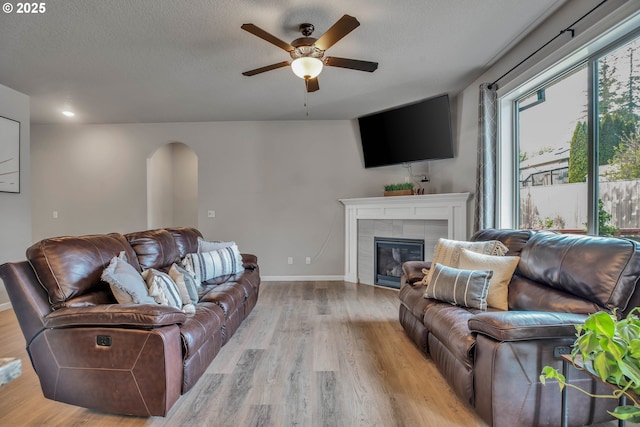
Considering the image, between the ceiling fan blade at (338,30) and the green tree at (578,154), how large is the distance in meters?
1.92

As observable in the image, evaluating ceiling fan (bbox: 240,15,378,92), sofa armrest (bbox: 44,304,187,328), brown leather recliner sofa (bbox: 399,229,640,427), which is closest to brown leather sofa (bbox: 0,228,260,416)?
sofa armrest (bbox: 44,304,187,328)

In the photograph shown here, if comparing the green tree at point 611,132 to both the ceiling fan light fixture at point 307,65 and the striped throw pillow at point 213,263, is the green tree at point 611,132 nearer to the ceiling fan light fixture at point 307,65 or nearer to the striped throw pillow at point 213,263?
the ceiling fan light fixture at point 307,65

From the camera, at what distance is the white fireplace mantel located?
3.93 m

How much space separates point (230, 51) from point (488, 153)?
9.06 ft

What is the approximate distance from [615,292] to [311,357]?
1930mm

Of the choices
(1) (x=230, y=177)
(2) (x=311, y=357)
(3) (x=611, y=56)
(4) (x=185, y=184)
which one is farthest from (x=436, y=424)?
(4) (x=185, y=184)

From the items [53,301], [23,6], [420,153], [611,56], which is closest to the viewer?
[53,301]

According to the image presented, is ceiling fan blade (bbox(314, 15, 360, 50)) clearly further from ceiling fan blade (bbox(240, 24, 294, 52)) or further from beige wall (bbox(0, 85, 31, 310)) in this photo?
beige wall (bbox(0, 85, 31, 310))

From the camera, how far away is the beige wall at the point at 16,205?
146 inches

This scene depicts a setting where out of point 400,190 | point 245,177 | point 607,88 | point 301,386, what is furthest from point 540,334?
point 245,177

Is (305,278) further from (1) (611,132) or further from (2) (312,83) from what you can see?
(1) (611,132)

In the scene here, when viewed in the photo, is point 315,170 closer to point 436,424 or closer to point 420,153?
point 420,153

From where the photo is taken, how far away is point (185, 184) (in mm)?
6590

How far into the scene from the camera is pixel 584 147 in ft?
7.99
